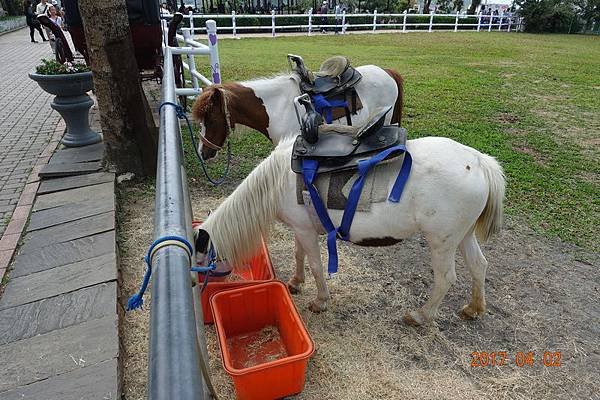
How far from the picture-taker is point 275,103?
12.7 feet

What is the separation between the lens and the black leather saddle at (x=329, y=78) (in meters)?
3.80

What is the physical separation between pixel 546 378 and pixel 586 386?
20cm

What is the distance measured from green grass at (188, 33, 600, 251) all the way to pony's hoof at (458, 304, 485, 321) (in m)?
1.51

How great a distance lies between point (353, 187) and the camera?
2.29 metres

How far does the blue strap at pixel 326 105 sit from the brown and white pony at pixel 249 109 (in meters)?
0.17

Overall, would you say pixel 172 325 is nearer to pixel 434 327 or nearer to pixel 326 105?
pixel 434 327

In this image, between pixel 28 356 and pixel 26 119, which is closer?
pixel 28 356

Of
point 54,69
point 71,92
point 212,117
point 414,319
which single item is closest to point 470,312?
point 414,319

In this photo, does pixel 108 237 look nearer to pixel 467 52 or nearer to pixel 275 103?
pixel 275 103

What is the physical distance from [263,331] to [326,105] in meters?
2.10

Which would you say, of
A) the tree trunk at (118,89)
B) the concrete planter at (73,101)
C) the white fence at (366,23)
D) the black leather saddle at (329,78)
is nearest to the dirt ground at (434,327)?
the tree trunk at (118,89)

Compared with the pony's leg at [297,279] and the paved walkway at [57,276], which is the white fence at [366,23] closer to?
the paved walkway at [57,276]

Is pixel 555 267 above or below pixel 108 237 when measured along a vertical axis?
below

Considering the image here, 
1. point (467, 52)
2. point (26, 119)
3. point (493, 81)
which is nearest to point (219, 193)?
point (26, 119)
